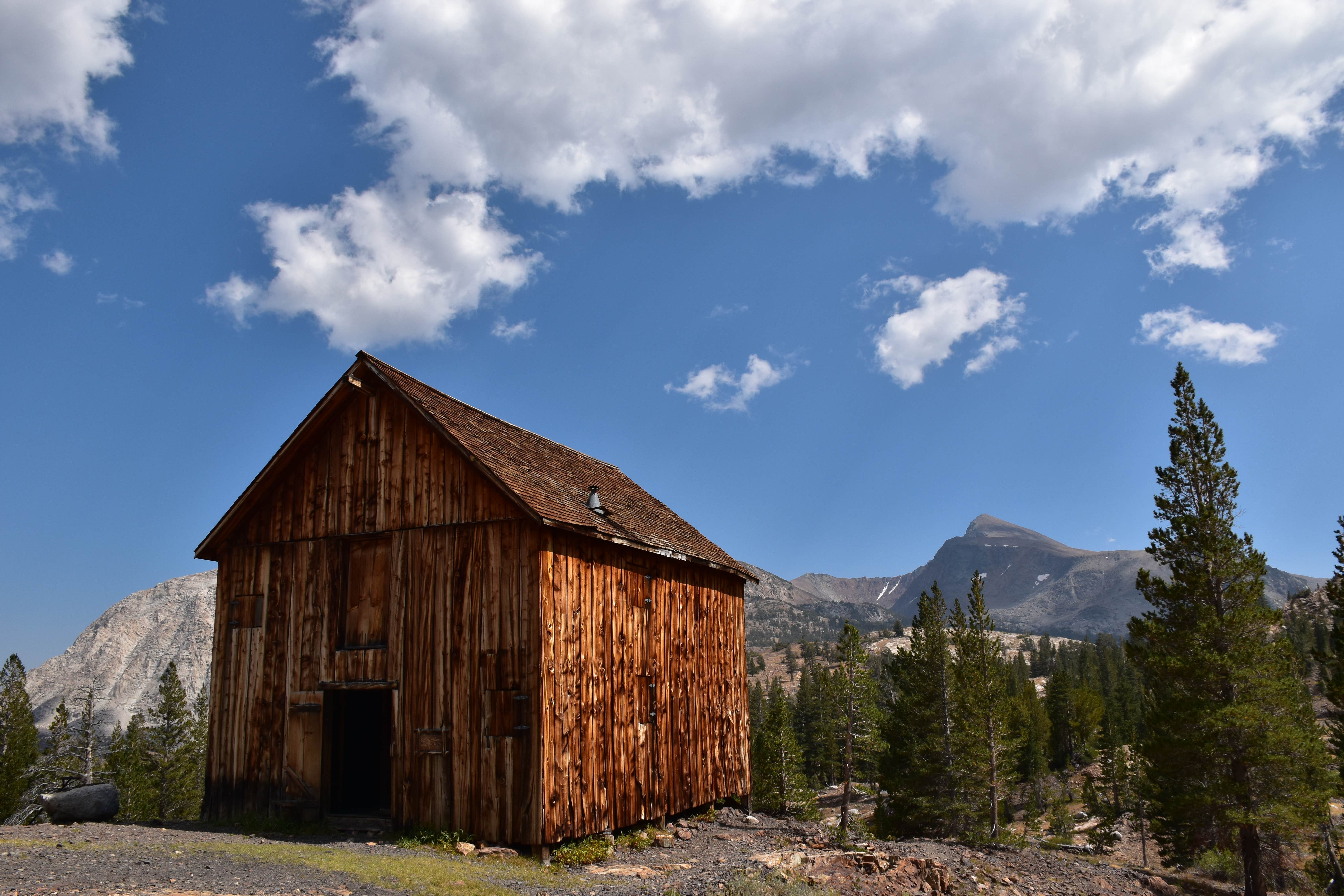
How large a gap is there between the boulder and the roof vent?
10889 millimetres

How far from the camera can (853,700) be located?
39.0 metres

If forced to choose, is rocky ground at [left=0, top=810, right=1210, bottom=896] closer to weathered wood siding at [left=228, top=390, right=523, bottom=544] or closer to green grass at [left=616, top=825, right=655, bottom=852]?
green grass at [left=616, top=825, right=655, bottom=852]

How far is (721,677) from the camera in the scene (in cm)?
2086

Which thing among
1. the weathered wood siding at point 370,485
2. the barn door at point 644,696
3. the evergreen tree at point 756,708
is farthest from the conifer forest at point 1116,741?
the evergreen tree at point 756,708

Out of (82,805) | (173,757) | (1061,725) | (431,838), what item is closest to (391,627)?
(431,838)

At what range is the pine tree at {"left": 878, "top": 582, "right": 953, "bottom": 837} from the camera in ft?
148

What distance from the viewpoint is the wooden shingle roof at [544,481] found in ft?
50.0

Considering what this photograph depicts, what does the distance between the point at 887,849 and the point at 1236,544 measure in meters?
21.5

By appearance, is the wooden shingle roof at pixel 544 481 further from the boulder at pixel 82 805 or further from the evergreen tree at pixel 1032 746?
the evergreen tree at pixel 1032 746

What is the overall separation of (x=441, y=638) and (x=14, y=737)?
55.9 m

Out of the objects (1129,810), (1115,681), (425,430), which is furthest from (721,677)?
(1115,681)

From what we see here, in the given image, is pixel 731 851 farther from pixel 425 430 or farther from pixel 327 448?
pixel 327 448

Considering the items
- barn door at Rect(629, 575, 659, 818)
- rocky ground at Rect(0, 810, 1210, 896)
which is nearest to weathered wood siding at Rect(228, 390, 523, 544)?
barn door at Rect(629, 575, 659, 818)

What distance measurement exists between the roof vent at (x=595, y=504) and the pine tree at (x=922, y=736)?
3310 cm
